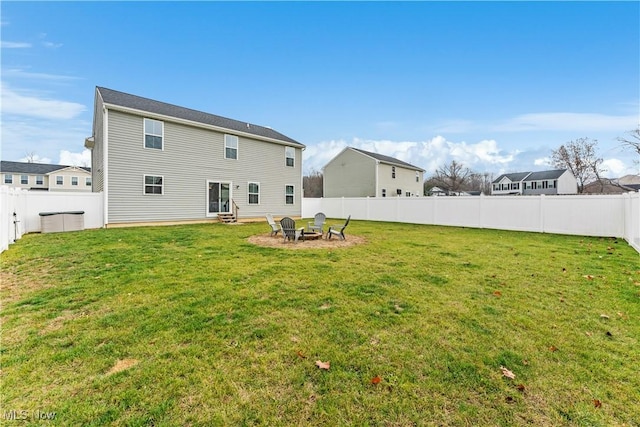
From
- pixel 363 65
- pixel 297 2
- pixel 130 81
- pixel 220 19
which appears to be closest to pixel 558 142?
pixel 363 65

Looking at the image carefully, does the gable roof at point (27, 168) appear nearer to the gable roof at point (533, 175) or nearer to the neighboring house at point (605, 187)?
the gable roof at point (533, 175)

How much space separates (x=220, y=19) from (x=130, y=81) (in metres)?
9.26

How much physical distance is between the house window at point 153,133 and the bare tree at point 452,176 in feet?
169

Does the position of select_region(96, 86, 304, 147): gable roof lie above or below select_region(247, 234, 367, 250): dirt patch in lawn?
above

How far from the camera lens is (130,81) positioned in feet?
63.5

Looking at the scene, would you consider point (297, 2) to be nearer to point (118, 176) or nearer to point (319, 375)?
point (118, 176)

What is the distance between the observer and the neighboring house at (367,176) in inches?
1059

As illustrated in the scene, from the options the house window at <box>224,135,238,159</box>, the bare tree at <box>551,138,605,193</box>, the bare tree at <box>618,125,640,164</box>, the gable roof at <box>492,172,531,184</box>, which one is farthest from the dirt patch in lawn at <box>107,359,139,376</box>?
the gable roof at <box>492,172,531,184</box>

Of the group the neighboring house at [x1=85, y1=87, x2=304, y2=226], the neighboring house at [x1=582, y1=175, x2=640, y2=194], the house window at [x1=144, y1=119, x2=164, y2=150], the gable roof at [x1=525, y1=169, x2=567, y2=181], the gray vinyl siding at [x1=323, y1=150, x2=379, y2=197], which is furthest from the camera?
the gable roof at [x1=525, y1=169, x2=567, y2=181]

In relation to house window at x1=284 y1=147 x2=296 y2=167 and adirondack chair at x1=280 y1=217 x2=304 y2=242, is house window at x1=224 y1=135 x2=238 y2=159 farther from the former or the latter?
adirondack chair at x1=280 y1=217 x2=304 y2=242

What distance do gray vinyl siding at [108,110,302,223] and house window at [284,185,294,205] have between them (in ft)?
0.95

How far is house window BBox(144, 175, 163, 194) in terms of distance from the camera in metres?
14.0

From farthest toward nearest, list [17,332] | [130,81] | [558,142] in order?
1. [558,142]
2. [130,81]
3. [17,332]

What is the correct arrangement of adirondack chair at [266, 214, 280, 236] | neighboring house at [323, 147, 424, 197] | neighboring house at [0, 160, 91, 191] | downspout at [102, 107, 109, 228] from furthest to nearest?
1. neighboring house at [0, 160, 91, 191]
2. neighboring house at [323, 147, 424, 197]
3. downspout at [102, 107, 109, 228]
4. adirondack chair at [266, 214, 280, 236]
